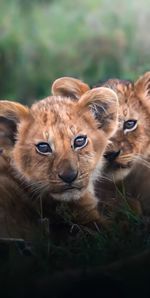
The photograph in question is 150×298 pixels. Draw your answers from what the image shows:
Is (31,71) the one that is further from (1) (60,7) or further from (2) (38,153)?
(2) (38,153)

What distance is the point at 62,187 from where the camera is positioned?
2.51m

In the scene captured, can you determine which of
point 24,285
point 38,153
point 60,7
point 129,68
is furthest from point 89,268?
point 60,7

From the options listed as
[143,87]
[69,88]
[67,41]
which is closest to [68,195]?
[69,88]

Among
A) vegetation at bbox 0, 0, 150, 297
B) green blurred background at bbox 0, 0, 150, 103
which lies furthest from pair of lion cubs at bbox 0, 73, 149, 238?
green blurred background at bbox 0, 0, 150, 103

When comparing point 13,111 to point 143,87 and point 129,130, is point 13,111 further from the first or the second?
point 143,87

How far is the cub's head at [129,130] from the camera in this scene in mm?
2689

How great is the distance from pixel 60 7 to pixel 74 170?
1.96 m

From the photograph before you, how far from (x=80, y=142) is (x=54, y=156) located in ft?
0.28

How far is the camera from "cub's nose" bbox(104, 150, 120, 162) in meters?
2.67

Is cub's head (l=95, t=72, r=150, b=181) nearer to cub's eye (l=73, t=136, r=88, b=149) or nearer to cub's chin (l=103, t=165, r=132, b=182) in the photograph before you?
cub's chin (l=103, t=165, r=132, b=182)

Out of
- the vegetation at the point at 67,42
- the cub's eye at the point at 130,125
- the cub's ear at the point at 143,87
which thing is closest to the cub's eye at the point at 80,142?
the cub's eye at the point at 130,125

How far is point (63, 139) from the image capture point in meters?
2.51

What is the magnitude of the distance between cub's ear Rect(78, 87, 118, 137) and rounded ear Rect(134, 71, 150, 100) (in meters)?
0.26

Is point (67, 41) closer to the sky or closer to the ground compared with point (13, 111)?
closer to the sky
